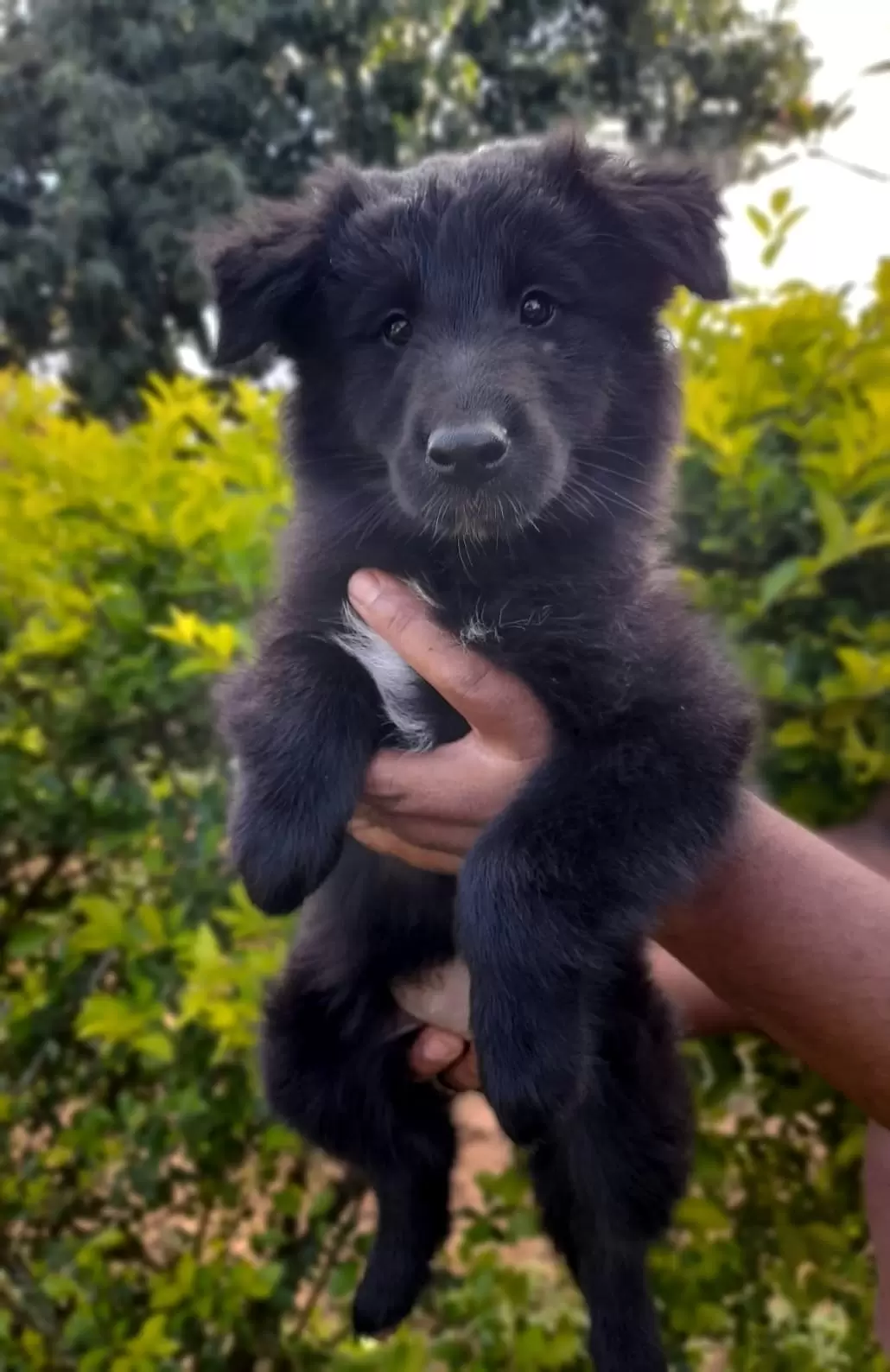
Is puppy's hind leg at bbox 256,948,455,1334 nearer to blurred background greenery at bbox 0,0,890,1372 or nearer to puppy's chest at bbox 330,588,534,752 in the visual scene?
blurred background greenery at bbox 0,0,890,1372

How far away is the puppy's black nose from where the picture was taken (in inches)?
60.7

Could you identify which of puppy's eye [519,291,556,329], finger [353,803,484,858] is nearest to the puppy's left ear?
puppy's eye [519,291,556,329]

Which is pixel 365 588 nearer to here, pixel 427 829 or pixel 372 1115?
pixel 427 829

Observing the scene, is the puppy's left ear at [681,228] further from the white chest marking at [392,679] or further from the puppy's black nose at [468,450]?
the white chest marking at [392,679]

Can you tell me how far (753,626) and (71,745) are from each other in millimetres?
1534

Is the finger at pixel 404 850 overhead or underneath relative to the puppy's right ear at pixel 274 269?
underneath

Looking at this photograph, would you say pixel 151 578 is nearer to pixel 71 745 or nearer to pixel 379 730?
pixel 71 745

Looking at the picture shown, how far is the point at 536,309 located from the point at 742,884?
0.96 m

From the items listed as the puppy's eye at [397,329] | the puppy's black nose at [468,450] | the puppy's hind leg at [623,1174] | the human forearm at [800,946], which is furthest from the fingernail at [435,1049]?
the puppy's eye at [397,329]

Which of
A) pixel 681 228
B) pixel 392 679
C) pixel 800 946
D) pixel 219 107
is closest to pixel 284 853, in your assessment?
pixel 392 679

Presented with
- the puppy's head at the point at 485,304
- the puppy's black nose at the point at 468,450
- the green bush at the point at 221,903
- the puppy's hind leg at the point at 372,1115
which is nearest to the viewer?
the puppy's black nose at the point at 468,450

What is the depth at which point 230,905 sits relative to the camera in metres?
2.53

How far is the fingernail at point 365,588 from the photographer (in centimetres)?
177

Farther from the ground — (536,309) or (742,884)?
(536,309)
